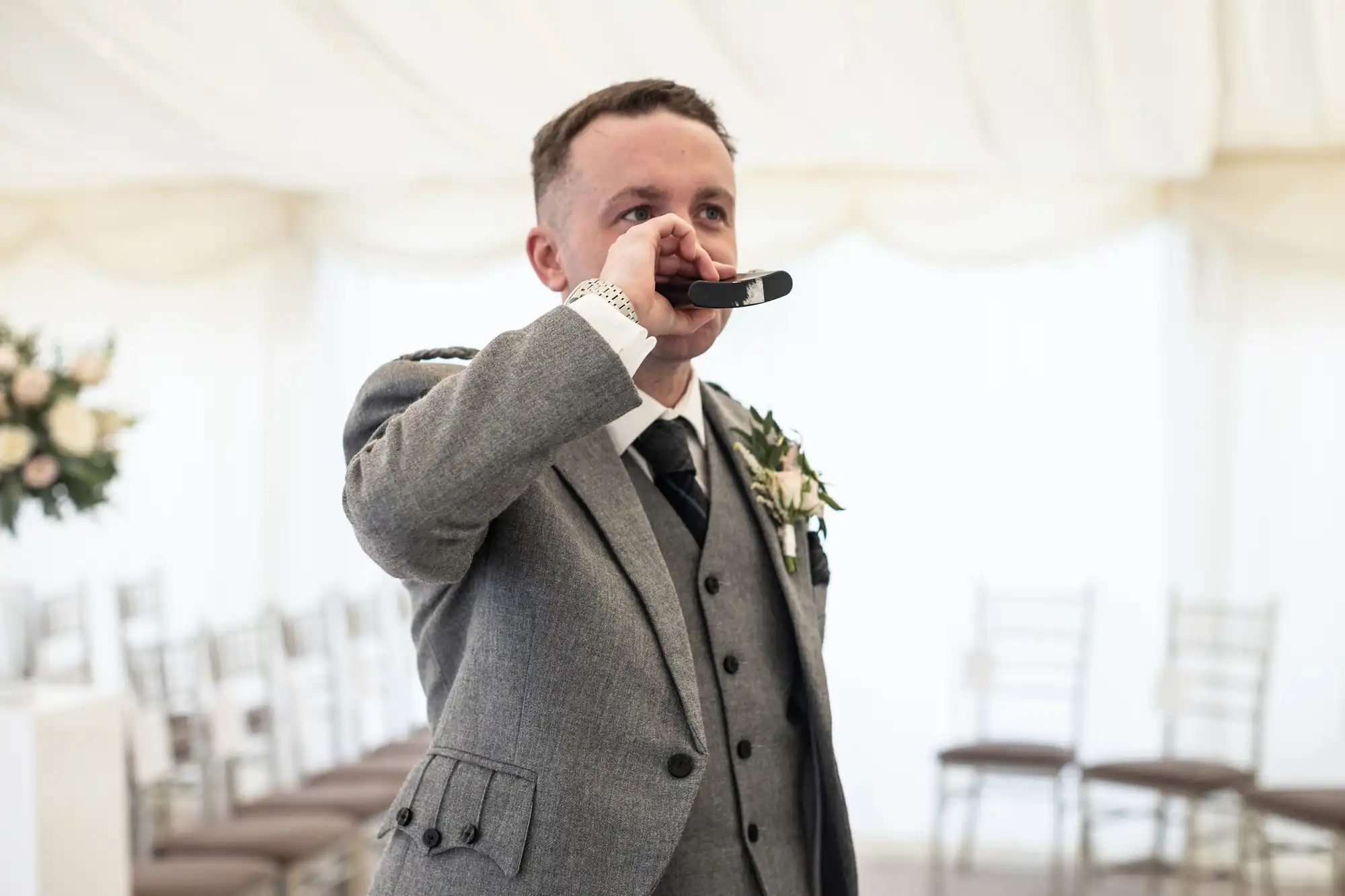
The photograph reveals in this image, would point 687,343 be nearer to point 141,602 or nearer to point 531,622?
point 531,622

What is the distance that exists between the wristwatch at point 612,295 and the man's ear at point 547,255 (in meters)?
0.17

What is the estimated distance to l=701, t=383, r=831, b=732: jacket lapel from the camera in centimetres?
138

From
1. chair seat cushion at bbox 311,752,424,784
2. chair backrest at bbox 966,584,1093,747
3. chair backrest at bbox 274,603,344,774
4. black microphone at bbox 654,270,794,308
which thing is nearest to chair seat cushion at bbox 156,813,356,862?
chair seat cushion at bbox 311,752,424,784

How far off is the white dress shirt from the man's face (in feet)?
0.30

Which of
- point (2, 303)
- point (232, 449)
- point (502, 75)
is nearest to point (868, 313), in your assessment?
point (502, 75)

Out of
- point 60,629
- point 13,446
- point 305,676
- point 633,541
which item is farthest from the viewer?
point 60,629

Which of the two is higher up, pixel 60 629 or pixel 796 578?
pixel 796 578

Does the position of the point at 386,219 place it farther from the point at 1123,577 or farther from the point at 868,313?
the point at 1123,577

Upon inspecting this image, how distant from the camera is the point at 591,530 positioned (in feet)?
4.06

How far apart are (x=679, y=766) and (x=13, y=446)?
283 cm

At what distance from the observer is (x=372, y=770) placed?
4.64 m

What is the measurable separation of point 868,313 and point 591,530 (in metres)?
5.53

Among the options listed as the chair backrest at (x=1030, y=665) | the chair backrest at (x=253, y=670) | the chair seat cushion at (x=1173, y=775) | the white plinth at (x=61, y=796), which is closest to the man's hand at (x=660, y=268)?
the white plinth at (x=61, y=796)

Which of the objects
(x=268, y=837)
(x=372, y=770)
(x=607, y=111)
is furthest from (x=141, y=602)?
(x=607, y=111)
